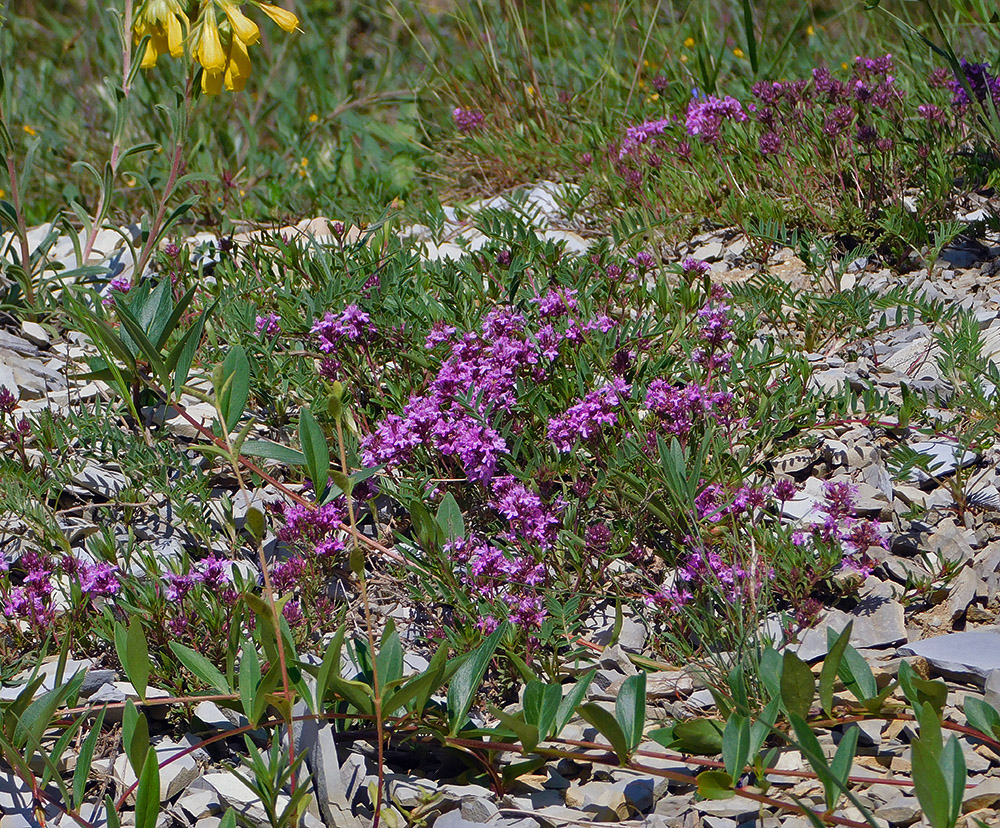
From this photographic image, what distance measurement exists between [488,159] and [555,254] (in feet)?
4.85

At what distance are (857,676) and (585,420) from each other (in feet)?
3.18

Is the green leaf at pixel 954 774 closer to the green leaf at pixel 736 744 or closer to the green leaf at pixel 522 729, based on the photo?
the green leaf at pixel 736 744

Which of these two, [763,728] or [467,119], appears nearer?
[763,728]

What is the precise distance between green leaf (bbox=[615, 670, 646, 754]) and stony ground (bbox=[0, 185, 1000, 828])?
0.13 ft

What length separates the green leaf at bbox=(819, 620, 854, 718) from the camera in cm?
195

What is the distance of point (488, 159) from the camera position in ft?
16.1

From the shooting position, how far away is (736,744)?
6.42 ft

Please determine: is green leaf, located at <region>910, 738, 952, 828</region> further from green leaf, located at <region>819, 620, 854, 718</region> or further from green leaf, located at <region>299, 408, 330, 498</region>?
green leaf, located at <region>299, 408, 330, 498</region>

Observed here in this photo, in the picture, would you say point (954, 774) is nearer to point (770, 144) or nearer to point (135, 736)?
point (135, 736)

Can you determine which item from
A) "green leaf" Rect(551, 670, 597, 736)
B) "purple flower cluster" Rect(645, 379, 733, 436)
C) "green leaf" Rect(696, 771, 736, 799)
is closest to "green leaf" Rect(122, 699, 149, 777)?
"green leaf" Rect(551, 670, 597, 736)

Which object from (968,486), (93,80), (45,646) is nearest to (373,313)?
(45,646)

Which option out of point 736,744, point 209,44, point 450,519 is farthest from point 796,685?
point 209,44

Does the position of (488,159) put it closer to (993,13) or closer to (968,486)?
(993,13)

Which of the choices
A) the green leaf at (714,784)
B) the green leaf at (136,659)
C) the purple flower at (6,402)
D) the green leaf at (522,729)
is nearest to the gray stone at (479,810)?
the green leaf at (522,729)
